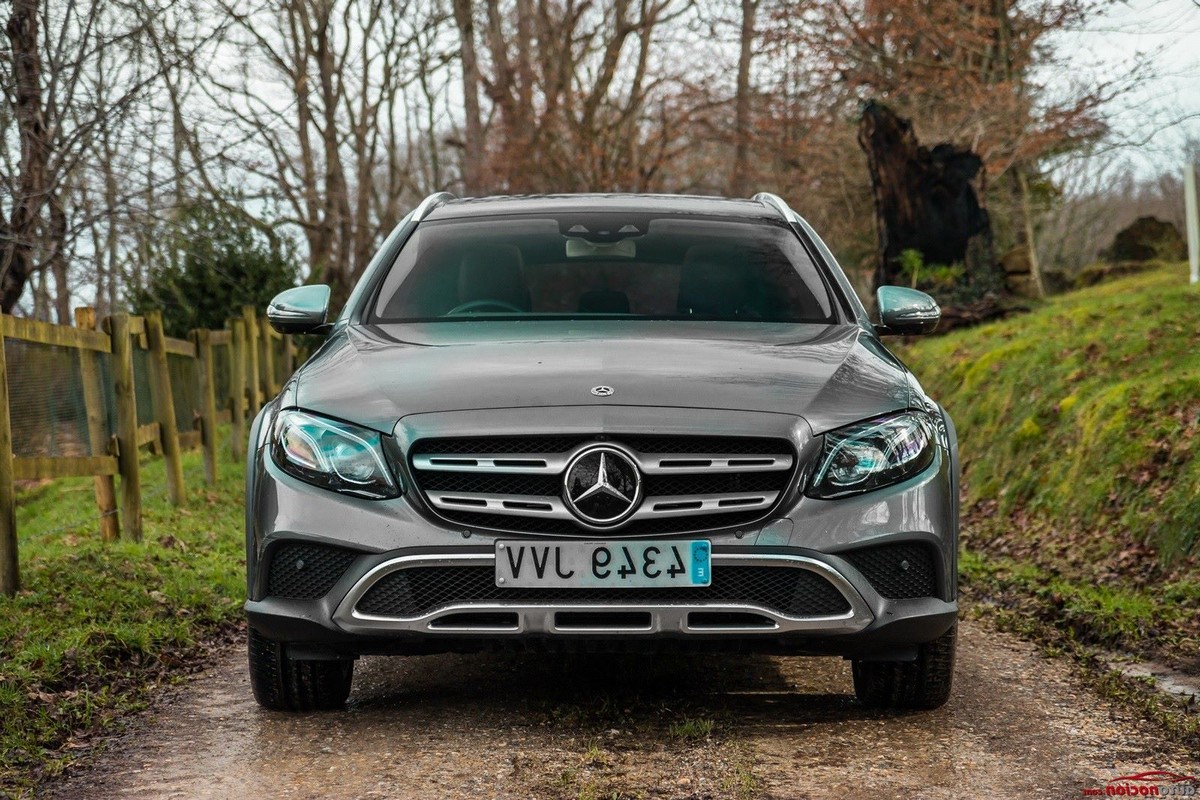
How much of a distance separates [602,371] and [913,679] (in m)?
1.36

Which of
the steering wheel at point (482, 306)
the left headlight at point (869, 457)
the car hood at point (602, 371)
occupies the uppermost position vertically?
the steering wheel at point (482, 306)

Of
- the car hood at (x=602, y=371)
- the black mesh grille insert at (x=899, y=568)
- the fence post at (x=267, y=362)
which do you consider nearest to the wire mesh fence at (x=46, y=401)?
the car hood at (x=602, y=371)

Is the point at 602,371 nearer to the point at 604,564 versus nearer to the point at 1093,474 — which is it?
the point at 604,564

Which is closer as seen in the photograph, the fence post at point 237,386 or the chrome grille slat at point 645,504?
the chrome grille slat at point 645,504

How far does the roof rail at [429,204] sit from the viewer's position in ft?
20.0

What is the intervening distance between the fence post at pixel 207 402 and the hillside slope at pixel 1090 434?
6.26 metres

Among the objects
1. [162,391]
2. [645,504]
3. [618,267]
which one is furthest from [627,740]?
[162,391]

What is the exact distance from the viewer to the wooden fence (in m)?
6.83

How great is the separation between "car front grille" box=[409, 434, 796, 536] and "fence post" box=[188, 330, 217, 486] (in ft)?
29.9

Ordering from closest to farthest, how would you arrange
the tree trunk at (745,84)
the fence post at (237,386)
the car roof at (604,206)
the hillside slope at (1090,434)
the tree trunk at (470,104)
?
the car roof at (604,206), the hillside slope at (1090,434), the fence post at (237,386), the tree trunk at (745,84), the tree trunk at (470,104)

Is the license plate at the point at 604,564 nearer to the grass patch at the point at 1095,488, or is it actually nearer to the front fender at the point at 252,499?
the front fender at the point at 252,499

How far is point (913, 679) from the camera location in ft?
15.3

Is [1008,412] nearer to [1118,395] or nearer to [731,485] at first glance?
[1118,395]

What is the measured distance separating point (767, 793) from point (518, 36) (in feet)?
80.2
